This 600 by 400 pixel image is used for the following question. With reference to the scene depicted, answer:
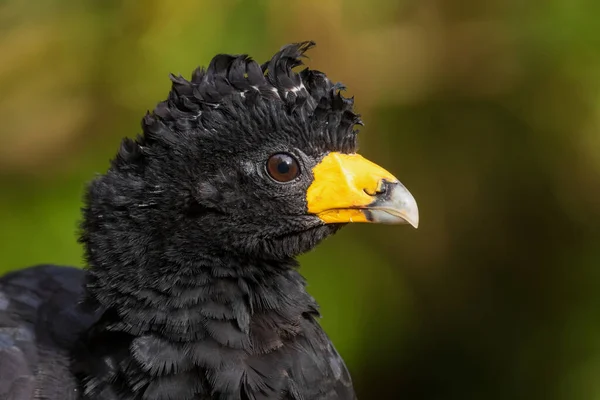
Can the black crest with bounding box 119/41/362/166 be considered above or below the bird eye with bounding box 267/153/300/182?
above

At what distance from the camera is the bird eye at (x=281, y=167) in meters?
2.54

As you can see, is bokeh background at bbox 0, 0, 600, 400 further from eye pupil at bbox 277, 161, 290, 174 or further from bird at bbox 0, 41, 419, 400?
eye pupil at bbox 277, 161, 290, 174

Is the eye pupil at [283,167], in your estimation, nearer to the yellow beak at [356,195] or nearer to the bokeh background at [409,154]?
the yellow beak at [356,195]

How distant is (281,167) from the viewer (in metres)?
2.54

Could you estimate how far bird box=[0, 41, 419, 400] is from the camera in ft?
8.07

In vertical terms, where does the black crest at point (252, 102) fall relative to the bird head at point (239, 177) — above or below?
above

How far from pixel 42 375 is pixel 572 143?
2.96 meters

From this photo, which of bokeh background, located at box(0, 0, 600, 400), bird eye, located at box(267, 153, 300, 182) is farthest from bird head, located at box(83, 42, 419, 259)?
bokeh background, located at box(0, 0, 600, 400)

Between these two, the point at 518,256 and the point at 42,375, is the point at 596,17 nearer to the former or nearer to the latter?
the point at 518,256

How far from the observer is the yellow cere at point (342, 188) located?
8.38ft

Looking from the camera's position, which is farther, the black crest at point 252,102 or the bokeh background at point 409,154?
the bokeh background at point 409,154

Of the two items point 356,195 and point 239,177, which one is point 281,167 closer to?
point 239,177

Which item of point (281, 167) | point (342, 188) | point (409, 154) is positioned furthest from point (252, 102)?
point (409, 154)

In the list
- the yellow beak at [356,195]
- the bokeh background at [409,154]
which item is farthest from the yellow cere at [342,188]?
the bokeh background at [409,154]
